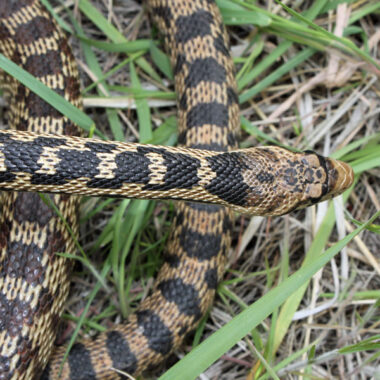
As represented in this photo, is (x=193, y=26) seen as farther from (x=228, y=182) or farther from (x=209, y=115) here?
(x=228, y=182)

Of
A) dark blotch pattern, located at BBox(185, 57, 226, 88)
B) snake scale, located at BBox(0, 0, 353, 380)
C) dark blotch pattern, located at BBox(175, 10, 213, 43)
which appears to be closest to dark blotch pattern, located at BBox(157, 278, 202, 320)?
snake scale, located at BBox(0, 0, 353, 380)

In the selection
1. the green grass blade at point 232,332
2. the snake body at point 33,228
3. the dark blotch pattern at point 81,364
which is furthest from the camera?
the dark blotch pattern at point 81,364

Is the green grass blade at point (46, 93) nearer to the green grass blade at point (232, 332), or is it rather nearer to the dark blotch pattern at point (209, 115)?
the dark blotch pattern at point (209, 115)

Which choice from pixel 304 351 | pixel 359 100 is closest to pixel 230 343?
pixel 304 351

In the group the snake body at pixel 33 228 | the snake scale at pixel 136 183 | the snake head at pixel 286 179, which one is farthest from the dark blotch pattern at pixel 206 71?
the snake body at pixel 33 228

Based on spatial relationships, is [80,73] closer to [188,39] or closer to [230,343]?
[188,39]

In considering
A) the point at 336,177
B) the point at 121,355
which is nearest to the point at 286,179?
the point at 336,177

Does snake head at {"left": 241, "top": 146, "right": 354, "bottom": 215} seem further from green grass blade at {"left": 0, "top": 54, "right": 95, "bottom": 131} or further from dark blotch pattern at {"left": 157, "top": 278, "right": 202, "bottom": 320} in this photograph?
green grass blade at {"left": 0, "top": 54, "right": 95, "bottom": 131}
